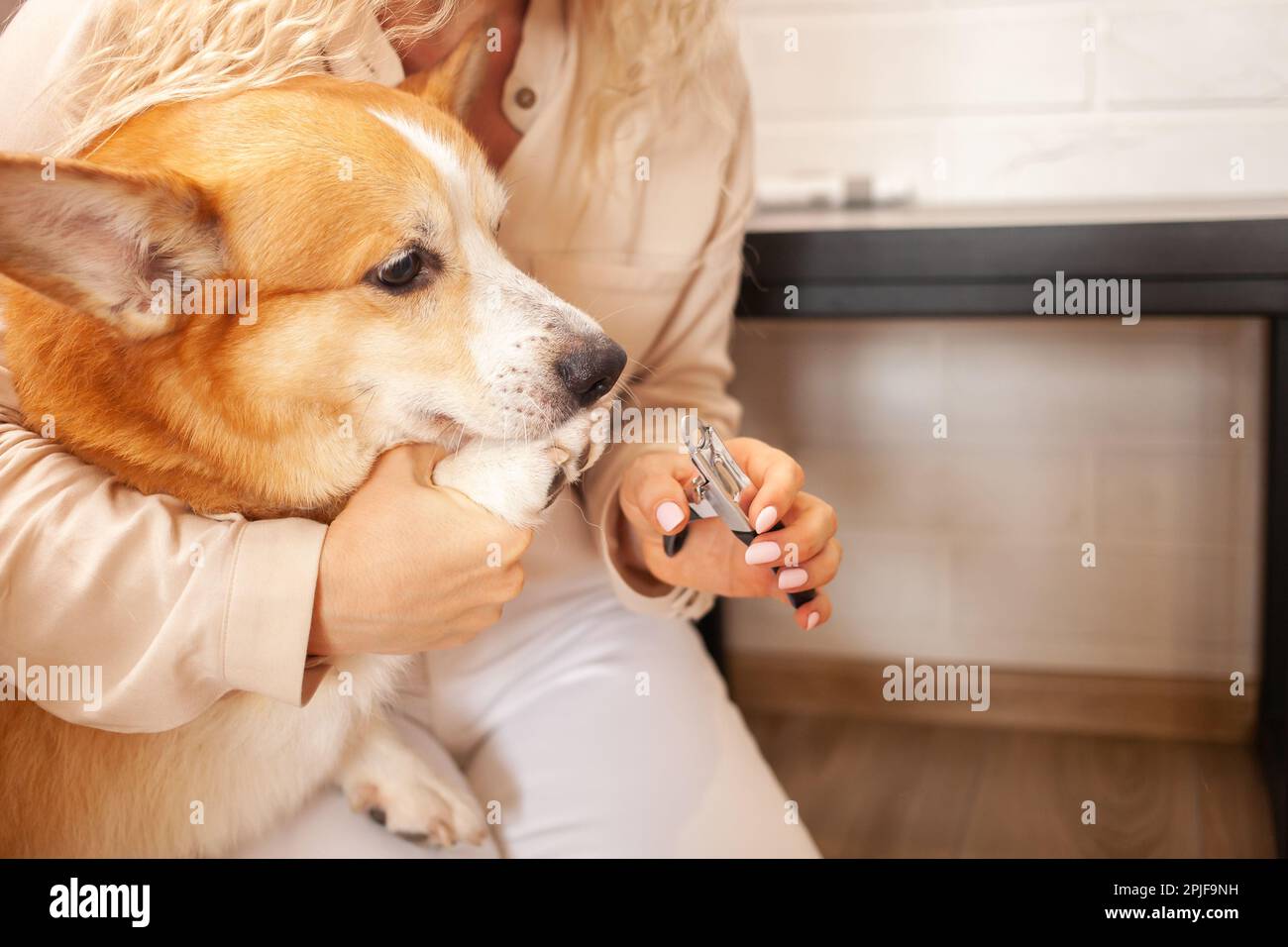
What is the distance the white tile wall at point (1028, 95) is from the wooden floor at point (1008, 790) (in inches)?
30.6

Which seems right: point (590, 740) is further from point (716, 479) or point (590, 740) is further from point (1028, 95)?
point (1028, 95)

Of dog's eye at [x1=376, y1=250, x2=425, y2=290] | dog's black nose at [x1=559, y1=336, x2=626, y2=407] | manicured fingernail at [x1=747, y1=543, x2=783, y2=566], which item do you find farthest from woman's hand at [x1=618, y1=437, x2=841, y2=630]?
dog's eye at [x1=376, y1=250, x2=425, y2=290]

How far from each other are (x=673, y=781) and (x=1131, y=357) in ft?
3.26

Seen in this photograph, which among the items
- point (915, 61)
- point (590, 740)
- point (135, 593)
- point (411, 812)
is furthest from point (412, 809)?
point (915, 61)

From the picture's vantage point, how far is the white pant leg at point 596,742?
0.92 m

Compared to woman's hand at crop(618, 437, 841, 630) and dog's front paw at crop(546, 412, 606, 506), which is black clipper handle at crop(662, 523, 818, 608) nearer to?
woman's hand at crop(618, 437, 841, 630)

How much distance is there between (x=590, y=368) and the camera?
0.67 m

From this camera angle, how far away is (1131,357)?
1.54 m

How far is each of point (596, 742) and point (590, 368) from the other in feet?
1.35

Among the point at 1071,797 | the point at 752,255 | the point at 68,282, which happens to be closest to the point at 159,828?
the point at 68,282

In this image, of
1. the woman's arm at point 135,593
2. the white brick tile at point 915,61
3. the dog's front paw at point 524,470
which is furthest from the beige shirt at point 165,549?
the white brick tile at point 915,61

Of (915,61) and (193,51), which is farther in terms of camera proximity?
(915,61)

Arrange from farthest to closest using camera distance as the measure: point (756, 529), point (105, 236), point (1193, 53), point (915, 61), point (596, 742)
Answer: point (915, 61), point (1193, 53), point (596, 742), point (756, 529), point (105, 236)

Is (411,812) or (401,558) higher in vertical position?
(401,558)
